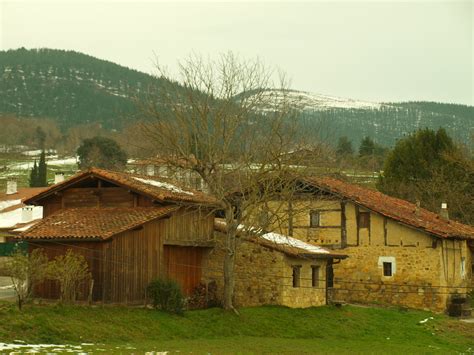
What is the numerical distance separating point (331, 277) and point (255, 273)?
9.13 m

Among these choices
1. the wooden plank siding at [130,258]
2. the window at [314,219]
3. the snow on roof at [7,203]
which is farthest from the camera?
the snow on roof at [7,203]

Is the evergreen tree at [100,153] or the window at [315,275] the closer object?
Result: the window at [315,275]

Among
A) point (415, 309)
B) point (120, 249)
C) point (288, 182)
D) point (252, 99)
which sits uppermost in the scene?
point (252, 99)

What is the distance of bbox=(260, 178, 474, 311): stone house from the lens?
42.3 meters

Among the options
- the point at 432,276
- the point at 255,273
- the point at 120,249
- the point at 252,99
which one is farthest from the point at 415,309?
the point at 120,249

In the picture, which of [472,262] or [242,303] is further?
[472,262]

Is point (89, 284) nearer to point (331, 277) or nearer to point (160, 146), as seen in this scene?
point (160, 146)

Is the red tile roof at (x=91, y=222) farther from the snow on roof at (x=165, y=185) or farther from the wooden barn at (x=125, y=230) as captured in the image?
the snow on roof at (x=165, y=185)

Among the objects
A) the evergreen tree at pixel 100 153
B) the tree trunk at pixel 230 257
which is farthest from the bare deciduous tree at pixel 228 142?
the evergreen tree at pixel 100 153

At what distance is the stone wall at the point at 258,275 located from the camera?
36.1m

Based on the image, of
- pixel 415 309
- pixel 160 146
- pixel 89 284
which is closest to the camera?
pixel 89 284

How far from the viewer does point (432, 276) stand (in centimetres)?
4219

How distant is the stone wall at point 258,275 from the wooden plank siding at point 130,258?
2.46 m

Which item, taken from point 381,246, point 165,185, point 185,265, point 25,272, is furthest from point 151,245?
point 381,246
